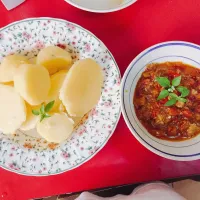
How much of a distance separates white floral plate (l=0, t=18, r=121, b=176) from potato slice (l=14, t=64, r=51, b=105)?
0.54 feet

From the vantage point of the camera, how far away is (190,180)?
1438 millimetres

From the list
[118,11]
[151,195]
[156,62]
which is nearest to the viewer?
[151,195]

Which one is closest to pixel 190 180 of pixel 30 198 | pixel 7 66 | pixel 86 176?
pixel 86 176

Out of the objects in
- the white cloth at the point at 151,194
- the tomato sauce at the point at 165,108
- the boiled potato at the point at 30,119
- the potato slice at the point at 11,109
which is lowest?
the white cloth at the point at 151,194

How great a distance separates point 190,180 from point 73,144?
0.48 m

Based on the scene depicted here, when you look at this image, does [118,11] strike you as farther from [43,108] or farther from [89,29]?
[43,108]

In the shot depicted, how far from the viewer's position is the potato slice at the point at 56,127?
1.24 m

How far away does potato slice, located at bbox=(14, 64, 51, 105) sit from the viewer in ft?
3.92

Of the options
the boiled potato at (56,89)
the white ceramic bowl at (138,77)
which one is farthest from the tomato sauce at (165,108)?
the boiled potato at (56,89)

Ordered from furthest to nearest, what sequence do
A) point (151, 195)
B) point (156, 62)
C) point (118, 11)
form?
1. point (118, 11)
2. point (156, 62)
3. point (151, 195)

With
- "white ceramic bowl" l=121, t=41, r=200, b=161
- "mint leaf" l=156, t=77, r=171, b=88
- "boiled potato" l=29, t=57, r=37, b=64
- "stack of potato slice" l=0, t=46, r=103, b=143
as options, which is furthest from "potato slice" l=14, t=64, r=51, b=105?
"mint leaf" l=156, t=77, r=171, b=88

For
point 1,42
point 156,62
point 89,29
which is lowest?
point 156,62

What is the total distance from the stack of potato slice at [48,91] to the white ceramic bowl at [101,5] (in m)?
0.18

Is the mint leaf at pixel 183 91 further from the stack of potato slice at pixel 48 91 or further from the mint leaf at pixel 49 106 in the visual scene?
the mint leaf at pixel 49 106
